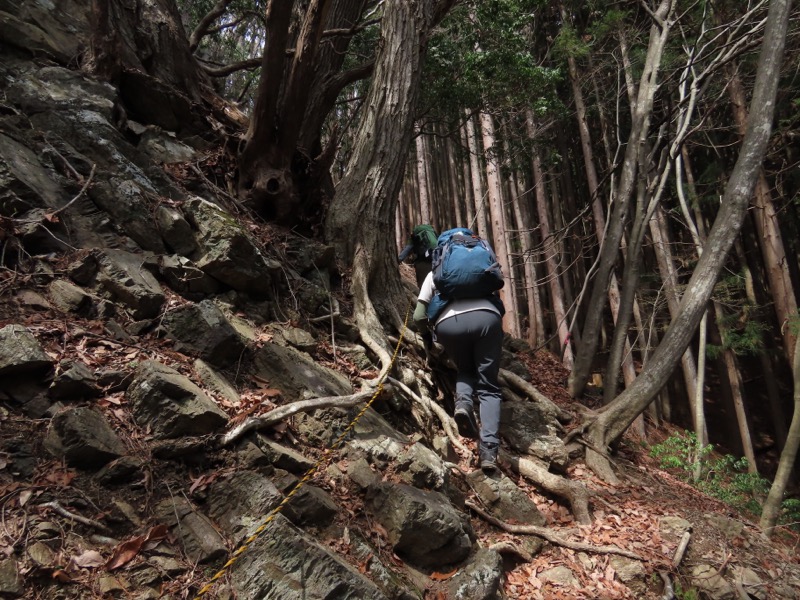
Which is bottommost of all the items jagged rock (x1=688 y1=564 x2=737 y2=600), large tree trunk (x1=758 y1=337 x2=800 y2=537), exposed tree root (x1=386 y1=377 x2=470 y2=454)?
large tree trunk (x1=758 y1=337 x2=800 y2=537)

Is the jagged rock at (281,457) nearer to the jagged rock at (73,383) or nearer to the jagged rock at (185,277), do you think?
the jagged rock at (73,383)

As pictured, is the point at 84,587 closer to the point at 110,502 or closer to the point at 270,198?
the point at 110,502

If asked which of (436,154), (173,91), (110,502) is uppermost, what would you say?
(436,154)

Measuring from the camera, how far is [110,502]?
228 centimetres

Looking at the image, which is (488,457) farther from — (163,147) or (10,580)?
(163,147)

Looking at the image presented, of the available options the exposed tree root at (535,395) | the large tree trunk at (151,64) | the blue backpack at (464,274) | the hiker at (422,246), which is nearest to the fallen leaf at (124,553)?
the blue backpack at (464,274)

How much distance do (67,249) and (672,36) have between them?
12.9 meters

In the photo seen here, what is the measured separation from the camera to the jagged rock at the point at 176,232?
170 inches

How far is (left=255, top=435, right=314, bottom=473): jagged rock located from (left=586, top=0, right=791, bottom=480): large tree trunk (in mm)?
3874

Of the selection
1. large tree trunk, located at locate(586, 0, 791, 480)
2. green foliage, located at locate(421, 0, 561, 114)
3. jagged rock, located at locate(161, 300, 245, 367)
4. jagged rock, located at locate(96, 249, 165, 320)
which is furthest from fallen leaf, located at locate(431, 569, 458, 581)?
green foliage, located at locate(421, 0, 561, 114)

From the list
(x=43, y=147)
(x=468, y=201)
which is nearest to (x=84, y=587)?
(x=43, y=147)

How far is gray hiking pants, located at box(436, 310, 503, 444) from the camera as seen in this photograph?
4457mm

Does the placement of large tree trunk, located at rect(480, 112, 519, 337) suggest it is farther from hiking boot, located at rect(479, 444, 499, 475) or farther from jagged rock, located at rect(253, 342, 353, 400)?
jagged rock, located at rect(253, 342, 353, 400)

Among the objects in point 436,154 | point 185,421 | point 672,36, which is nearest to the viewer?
point 185,421
